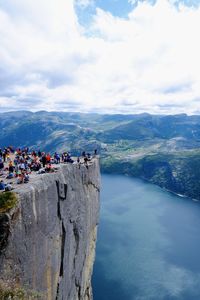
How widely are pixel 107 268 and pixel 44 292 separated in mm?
83638

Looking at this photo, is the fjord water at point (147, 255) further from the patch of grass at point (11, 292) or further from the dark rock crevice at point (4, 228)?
the dark rock crevice at point (4, 228)

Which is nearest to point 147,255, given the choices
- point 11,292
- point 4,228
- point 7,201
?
point 7,201

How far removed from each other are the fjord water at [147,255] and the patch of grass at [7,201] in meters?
76.1

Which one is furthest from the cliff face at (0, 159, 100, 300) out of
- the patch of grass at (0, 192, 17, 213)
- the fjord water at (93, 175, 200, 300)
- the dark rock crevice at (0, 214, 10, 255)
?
the fjord water at (93, 175, 200, 300)

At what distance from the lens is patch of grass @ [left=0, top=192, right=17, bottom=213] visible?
19.7 meters

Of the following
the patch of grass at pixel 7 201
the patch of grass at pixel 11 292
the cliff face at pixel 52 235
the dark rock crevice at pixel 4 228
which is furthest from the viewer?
the cliff face at pixel 52 235

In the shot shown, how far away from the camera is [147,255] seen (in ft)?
389

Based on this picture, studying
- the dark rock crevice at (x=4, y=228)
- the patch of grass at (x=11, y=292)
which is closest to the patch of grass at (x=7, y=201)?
the dark rock crevice at (x=4, y=228)

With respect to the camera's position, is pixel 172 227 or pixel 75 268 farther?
pixel 172 227

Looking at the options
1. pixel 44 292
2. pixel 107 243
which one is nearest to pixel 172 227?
pixel 107 243

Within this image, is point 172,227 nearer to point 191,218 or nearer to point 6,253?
point 191,218

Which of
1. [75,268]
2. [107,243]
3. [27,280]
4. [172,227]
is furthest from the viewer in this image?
[172,227]

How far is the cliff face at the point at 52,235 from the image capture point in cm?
2039

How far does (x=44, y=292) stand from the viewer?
25.0 meters
